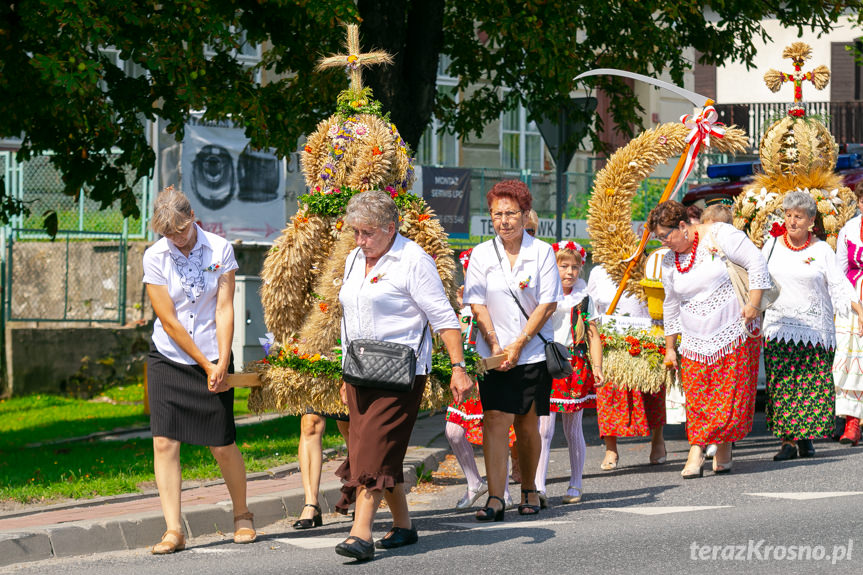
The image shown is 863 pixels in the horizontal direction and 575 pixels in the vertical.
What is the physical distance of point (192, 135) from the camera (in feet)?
66.0

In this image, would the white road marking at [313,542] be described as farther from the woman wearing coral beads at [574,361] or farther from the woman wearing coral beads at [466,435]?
the woman wearing coral beads at [574,361]

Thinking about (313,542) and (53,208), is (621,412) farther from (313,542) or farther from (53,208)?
(53,208)

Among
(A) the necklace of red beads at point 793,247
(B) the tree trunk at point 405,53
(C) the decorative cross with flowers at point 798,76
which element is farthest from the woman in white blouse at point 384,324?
(B) the tree trunk at point 405,53

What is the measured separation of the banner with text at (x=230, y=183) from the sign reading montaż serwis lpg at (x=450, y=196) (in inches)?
92.7

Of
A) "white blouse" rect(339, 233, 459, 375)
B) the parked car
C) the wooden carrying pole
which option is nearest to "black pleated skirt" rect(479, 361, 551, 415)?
"white blouse" rect(339, 233, 459, 375)

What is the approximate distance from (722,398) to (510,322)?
241 centimetres

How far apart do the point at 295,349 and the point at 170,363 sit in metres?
0.77

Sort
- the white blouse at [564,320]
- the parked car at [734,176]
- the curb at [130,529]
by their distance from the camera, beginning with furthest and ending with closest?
the parked car at [734,176] < the white blouse at [564,320] < the curb at [130,529]

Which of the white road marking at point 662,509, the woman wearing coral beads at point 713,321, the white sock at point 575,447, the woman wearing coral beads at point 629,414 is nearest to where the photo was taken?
the white road marking at point 662,509

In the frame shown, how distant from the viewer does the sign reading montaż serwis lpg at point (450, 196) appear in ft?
70.1

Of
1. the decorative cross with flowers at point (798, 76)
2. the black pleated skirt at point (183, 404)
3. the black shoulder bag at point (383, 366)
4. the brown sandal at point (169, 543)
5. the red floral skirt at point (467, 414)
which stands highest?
the decorative cross with flowers at point (798, 76)

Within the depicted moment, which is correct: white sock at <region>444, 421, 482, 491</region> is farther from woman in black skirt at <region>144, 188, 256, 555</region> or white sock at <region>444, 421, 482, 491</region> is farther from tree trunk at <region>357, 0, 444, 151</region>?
tree trunk at <region>357, 0, 444, 151</region>

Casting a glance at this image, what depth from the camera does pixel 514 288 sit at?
805 cm

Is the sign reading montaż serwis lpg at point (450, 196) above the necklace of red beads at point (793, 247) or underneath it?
above
